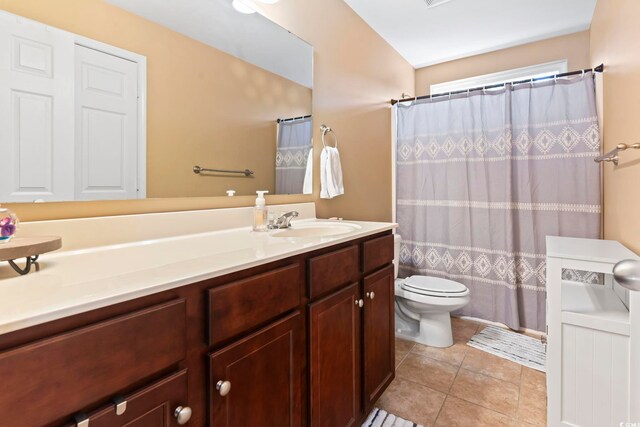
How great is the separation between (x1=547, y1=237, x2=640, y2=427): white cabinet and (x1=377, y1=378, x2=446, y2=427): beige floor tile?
490 millimetres

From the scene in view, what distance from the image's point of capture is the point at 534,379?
1847 millimetres

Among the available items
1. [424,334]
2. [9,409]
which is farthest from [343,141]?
[9,409]

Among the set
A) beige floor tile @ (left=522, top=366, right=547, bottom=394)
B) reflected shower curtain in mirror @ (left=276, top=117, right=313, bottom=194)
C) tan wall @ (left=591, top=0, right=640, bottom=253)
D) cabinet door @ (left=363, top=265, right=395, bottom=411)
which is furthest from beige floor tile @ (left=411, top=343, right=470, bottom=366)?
reflected shower curtain in mirror @ (left=276, top=117, right=313, bottom=194)

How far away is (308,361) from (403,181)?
2127 millimetres

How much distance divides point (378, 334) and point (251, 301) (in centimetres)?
83

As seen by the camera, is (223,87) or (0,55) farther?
(223,87)

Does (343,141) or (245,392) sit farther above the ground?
(343,141)

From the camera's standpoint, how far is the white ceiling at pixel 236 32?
1.20m

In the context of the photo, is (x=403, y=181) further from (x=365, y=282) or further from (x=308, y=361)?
(x=308, y=361)

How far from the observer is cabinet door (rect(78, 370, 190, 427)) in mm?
562

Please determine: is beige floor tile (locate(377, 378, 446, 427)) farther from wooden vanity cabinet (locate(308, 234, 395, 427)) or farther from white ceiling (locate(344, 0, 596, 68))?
white ceiling (locate(344, 0, 596, 68))

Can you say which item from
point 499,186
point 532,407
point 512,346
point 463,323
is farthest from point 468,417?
point 499,186

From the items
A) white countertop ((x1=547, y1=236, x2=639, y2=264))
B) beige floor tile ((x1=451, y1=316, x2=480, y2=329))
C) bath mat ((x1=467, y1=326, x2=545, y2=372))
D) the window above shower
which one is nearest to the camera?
white countertop ((x1=547, y1=236, x2=639, y2=264))

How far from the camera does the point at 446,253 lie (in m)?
2.68
